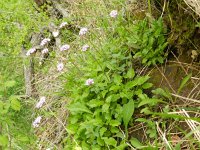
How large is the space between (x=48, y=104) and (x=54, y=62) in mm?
475

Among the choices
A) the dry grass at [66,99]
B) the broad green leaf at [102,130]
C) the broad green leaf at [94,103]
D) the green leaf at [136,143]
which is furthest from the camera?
the broad green leaf at [94,103]

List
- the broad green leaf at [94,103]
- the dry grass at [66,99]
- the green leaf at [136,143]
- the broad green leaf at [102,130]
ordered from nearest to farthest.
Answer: the dry grass at [66,99]
the green leaf at [136,143]
the broad green leaf at [102,130]
the broad green leaf at [94,103]

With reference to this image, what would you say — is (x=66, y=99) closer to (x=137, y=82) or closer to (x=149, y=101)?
(x=137, y=82)

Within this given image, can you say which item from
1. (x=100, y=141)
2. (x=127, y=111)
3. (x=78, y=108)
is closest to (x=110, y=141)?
(x=100, y=141)

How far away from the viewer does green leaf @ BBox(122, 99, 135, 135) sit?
2.27 m

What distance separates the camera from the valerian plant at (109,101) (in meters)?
2.29

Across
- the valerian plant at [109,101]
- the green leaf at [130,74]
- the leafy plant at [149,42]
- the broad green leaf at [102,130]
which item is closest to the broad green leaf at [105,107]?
the valerian plant at [109,101]

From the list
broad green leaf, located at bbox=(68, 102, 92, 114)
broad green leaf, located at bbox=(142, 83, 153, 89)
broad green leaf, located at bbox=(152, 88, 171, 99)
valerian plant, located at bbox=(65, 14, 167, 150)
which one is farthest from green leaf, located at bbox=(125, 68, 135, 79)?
broad green leaf, located at bbox=(68, 102, 92, 114)

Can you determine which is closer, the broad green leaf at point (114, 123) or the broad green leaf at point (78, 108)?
the broad green leaf at point (114, 123)

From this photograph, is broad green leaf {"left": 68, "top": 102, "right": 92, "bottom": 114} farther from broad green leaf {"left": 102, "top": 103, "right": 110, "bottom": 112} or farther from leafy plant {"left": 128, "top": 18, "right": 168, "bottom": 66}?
leafy plant {"left": 128, "top": 18, "right": 168, "bottom": 66}

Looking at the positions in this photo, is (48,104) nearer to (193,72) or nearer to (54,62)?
(54,62)

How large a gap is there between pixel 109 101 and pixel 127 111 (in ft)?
0.41

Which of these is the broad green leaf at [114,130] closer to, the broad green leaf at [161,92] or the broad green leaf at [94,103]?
the broad green leaf at [94,103]

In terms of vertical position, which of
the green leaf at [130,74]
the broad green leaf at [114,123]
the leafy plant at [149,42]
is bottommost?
the broad green leaf at [114,123]
